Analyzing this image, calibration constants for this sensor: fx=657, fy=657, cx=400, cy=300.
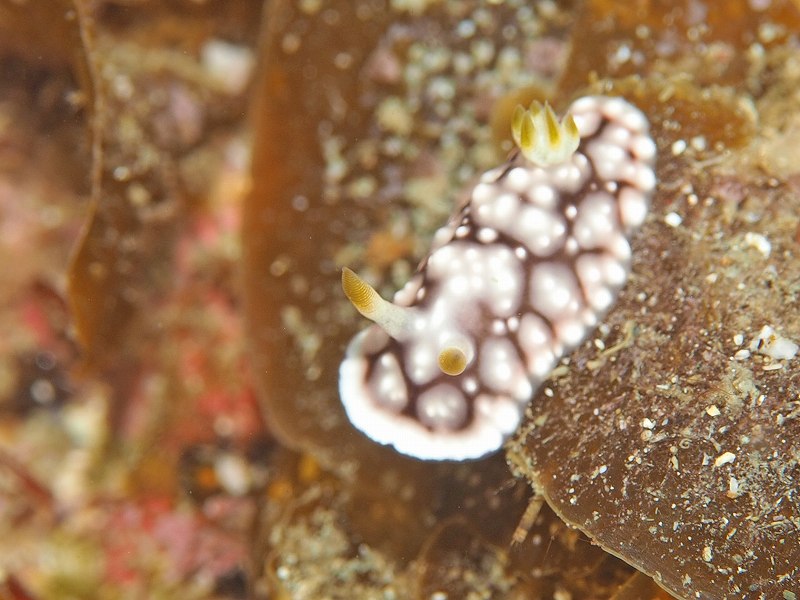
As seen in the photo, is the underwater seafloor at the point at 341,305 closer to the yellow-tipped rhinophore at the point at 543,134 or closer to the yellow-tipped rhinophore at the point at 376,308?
the yellow-tipped rhinophore at the point at 543,134

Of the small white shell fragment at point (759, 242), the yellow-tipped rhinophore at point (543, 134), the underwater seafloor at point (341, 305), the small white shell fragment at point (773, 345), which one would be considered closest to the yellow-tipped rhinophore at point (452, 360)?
the underwater seafloor at point (341, 305)

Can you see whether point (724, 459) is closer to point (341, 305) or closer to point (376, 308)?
point (376, 308)

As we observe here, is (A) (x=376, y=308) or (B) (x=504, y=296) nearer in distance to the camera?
(A) (x=376, y=308)

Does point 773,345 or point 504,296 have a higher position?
point 504,296

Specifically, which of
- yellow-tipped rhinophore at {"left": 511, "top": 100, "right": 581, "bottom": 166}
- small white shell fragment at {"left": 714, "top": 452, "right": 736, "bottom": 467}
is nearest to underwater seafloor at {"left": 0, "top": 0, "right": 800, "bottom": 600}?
small white shell fragment at {"left": 714, "top": 452, "right": 736, "bottom": 467}

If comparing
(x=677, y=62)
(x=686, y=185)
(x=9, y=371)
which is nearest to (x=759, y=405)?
(x=686, y=185)

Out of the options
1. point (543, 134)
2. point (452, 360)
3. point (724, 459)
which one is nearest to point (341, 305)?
point (452, 360)
